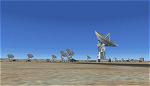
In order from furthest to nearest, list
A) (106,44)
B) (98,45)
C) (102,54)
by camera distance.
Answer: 1. (102,54)
2. (98,45)
3. (106,44)

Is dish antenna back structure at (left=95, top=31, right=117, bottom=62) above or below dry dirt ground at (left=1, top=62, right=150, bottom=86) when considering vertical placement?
above

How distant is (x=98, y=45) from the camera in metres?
185

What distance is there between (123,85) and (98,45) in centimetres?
16806

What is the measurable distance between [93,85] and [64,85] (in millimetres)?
1797

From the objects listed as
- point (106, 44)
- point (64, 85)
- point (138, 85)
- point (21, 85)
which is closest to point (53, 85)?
point (64, 85)

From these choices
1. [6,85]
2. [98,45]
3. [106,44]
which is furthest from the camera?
[98,45]

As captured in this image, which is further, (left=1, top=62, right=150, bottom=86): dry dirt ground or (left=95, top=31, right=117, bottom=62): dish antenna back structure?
(left=95, top=31, right=117, bottom=62): dish antenna back structure

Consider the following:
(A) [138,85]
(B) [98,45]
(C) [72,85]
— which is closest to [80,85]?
(C) [72,85]

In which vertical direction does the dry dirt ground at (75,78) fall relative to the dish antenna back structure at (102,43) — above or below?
below

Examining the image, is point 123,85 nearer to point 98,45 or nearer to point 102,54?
point 98,45

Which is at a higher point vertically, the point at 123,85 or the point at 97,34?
the point at 97,34

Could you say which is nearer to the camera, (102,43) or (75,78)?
(75,78)

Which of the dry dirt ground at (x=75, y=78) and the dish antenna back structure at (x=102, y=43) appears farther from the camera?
the dish antenna back structure at (x=102, y=43)

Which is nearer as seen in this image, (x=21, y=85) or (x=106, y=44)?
(x=21, y=85)
